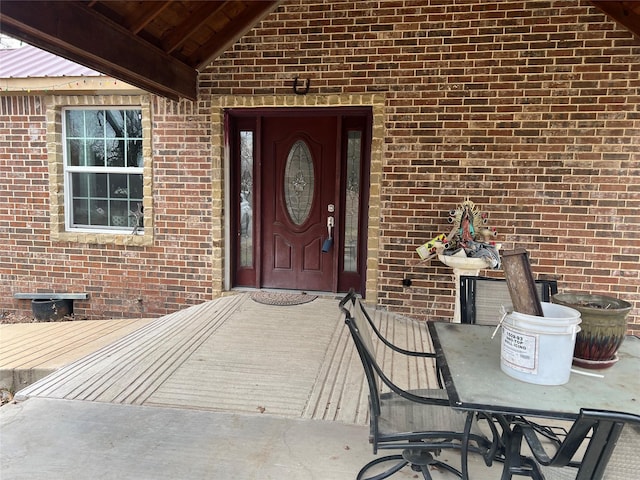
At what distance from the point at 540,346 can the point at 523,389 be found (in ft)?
0.56

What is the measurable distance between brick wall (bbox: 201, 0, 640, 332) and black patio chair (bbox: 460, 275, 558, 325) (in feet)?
6.32

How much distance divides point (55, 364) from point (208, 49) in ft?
11.6

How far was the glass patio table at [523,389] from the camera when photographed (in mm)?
1382

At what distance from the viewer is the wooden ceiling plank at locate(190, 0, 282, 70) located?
4.51 meters

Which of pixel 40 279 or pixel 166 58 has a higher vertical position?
pixel 166 58

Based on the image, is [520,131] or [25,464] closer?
[25,464]

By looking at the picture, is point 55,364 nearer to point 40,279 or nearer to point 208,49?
point 40,279

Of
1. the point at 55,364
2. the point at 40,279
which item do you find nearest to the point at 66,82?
the point at 40,279

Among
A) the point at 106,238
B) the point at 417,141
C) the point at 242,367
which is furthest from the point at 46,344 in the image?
the point at 417,141

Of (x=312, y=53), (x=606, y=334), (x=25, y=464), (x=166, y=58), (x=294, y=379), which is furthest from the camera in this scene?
(x=312, y=53)

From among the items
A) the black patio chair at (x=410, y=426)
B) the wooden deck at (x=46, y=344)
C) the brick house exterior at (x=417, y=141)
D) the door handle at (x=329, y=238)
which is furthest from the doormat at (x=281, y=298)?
the black patio chair at (x=410, y=426)

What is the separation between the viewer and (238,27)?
4.57 meters

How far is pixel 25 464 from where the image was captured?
215 centimetres

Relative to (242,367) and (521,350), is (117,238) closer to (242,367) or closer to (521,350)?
(242,367)
